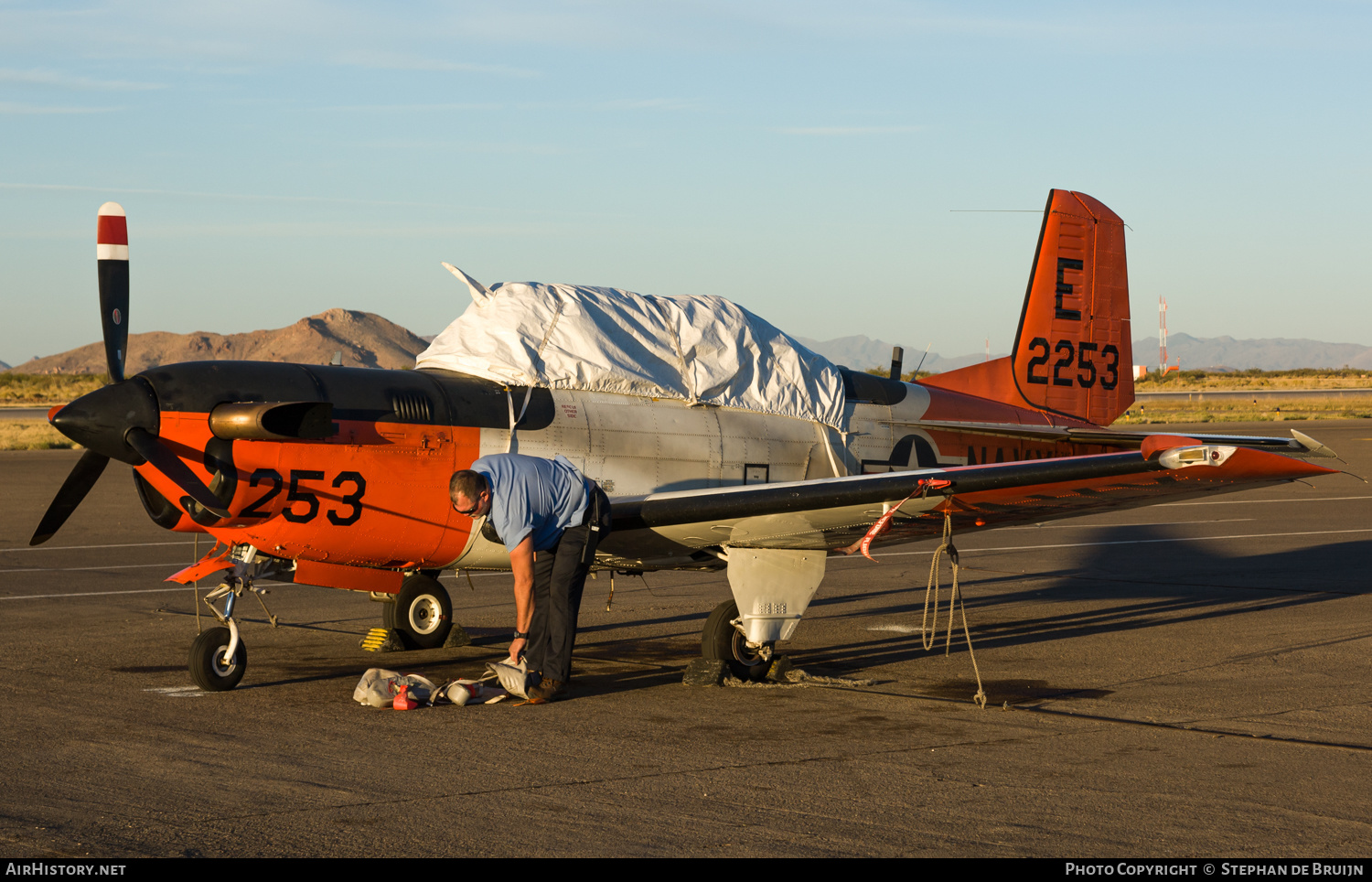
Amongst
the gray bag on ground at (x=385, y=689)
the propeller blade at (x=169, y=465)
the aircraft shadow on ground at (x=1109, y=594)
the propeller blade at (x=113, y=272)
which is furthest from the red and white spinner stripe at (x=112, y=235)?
the aircraft shadow on ground at (x=1109, y=594)

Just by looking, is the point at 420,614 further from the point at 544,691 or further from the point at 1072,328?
the point at 1072,328

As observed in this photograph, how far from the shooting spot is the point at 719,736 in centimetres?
759

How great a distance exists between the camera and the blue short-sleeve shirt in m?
8.48

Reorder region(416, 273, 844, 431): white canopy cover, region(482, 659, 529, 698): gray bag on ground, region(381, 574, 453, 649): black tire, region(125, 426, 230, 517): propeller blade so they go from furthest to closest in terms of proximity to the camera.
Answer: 1. region(381, 574, 453, 649): black tire
2. region(416, 273, 844, 431): white canopy cover
3. region(482, 659, 529, 698): gray bag on ground
4. region(125, 426, 230, 517): propeller blade

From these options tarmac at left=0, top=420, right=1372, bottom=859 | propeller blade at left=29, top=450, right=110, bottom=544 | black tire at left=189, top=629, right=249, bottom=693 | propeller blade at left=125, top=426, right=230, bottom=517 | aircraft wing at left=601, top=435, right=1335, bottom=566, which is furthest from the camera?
propeller blade at left=29, top=450, right=110, bottom=544

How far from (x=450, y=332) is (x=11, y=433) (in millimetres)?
43734

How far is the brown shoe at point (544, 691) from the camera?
8461 mm

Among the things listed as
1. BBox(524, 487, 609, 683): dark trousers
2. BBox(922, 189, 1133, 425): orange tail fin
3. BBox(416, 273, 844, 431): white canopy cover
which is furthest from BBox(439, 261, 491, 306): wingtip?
BBox(922, 189, 1133, 425): orange tail fin

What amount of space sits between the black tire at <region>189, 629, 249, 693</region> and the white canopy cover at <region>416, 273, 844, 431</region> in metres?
2.55

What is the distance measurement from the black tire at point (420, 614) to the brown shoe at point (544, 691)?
250 centimetres

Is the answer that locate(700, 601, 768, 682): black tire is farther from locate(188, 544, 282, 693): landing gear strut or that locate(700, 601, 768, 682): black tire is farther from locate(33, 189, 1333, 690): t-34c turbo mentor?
locate(188, 544, 282, 693): landing gear strut

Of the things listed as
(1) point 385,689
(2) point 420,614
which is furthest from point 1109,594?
(1) point 385,689

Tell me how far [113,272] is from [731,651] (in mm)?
5529
